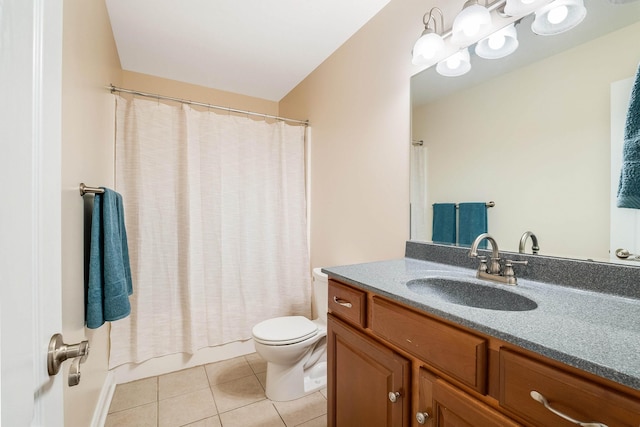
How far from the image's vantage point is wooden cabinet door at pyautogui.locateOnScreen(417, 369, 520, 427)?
627 millimetres

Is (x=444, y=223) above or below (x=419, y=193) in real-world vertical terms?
below

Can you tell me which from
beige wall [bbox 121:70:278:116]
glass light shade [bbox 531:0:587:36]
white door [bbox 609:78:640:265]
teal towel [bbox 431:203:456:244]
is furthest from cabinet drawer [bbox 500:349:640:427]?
beige wall [bbox 121:70:278:116]

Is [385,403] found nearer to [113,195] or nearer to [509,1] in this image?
[113,195]

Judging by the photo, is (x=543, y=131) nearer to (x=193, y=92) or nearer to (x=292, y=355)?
(x=292, y=355)

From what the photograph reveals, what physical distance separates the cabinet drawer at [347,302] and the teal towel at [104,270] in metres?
0.93

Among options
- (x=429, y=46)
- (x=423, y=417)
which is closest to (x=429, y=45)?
(x=429, y=46)

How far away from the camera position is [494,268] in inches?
41.0

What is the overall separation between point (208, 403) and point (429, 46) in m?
2.37

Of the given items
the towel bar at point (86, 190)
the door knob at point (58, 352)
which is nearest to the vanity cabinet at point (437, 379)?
the door knob at point (58, 352)

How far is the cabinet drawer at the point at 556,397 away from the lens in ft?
1.50

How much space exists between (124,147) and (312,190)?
1454 mm

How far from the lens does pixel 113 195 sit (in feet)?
4.18

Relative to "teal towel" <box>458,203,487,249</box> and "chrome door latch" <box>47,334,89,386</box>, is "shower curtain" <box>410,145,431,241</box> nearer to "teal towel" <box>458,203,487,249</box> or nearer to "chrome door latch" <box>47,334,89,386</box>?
"teal towel" <box>458,203,487,249</box>

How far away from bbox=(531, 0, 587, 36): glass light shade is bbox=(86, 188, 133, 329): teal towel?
1903mm
